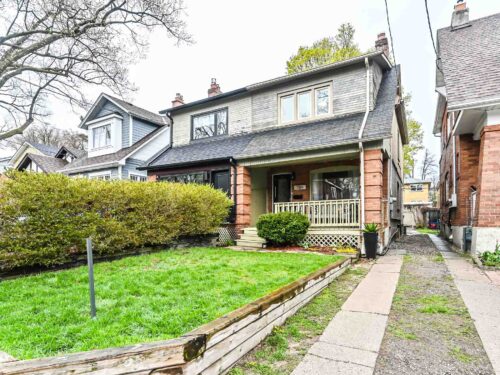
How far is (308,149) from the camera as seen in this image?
9.10 m

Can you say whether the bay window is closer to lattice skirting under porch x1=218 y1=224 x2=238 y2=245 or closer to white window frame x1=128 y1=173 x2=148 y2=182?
lattice skirting under porch x1=218 y1=224 x2=238 y2=245

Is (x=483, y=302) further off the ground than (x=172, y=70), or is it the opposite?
(x=172, y=70)

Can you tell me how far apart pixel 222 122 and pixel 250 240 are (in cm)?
610

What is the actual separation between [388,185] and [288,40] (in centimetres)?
1515

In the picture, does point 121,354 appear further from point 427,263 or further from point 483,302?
point 427,263

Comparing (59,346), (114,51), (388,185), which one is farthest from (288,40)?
(59,346)

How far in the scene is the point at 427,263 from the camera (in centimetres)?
700

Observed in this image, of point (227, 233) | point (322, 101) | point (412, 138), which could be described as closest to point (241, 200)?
point (227, 233)

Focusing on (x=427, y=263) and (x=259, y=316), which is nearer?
(x=259, y=316)

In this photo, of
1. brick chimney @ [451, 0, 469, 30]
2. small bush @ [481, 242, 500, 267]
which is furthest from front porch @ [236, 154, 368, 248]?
brick chimney @ [451, 0, 469, 30]

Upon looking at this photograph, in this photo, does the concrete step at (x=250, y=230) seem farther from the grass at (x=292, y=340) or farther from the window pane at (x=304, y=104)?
the grass at (x=292, y=340)

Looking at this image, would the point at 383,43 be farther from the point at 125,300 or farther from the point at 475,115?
the point at 125,300

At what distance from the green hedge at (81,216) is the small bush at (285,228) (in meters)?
2.30

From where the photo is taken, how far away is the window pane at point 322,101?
35.4 ft
